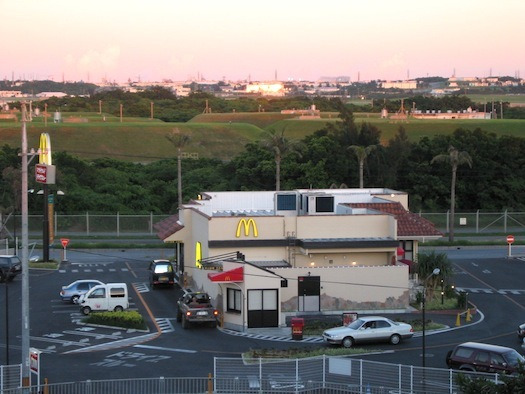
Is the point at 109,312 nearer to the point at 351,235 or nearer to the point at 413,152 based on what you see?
the point at 351,235

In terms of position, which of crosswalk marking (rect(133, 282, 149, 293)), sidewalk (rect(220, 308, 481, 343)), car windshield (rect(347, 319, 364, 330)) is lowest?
crosswalk marking (rect(133, 282, 149, 293))

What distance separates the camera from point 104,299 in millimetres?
40562

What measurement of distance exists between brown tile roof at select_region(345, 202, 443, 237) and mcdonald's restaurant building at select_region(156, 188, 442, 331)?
0.06 meters

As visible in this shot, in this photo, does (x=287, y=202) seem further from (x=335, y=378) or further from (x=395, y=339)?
(x=335, y=378)

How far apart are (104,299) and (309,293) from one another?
28.4 ft

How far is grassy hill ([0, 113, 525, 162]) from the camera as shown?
4788 inches

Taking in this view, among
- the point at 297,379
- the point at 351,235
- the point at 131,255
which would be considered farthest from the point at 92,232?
the point at 297,379

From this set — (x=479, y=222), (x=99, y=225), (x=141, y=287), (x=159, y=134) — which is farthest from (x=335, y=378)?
(x=159, y=134)

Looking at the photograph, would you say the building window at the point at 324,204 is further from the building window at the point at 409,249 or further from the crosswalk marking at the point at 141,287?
the crosswalk marking at the point at 141,287

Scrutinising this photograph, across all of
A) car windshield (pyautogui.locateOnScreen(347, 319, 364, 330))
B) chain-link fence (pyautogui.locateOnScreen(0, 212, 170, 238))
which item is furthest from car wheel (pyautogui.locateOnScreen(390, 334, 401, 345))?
chain-link fence (pyautogui.locateOnScreen(0, 212, 170, 238))

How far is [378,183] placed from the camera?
84312 mm

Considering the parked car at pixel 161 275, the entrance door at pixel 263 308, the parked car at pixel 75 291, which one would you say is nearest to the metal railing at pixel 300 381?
the entrance door at pixel 263 308

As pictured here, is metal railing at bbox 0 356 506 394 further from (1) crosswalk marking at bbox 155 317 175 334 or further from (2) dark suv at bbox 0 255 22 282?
(2) dark suv at bbox 0 255 22 282

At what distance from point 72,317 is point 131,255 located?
71.3 ft
